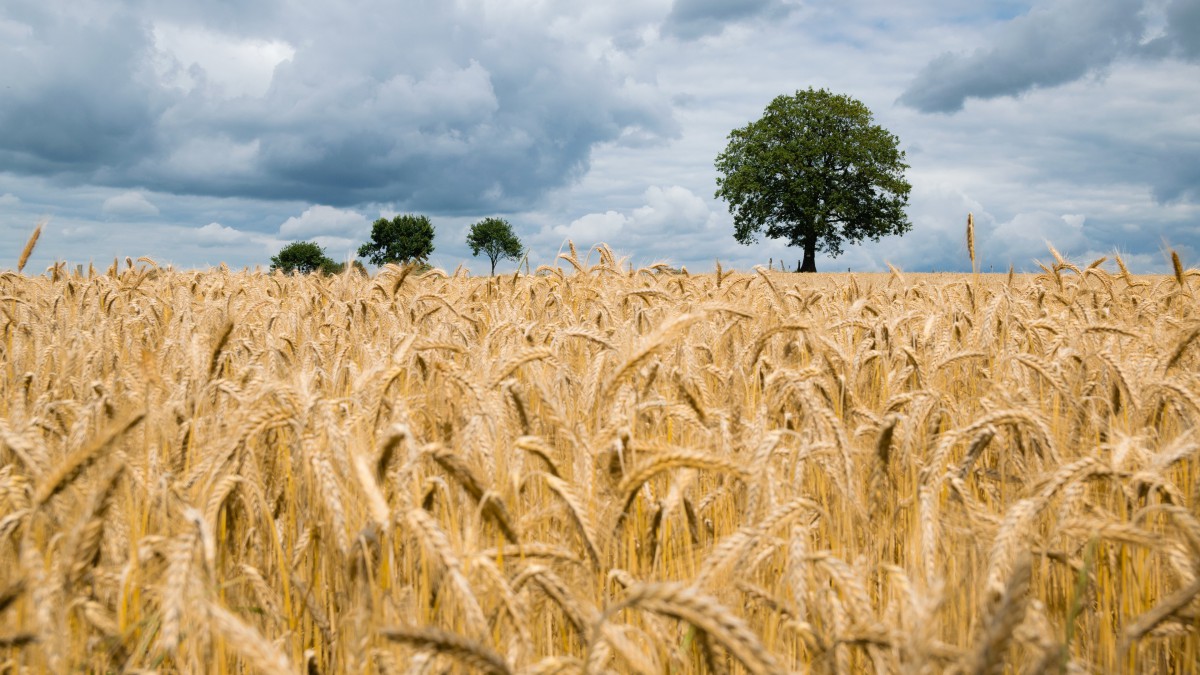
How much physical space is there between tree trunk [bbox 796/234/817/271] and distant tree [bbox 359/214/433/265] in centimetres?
4153

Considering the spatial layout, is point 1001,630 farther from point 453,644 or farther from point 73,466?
point 73,466

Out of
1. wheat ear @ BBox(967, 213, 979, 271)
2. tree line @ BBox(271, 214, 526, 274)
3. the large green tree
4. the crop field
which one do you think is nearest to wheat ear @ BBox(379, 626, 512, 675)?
the crop field

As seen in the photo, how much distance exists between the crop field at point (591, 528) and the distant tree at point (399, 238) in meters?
75.5

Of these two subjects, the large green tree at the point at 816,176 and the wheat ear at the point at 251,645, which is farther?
the large green tree at the point at 816,176

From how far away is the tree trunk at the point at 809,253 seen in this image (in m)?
47.4

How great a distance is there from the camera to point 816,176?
→ 46719 mm

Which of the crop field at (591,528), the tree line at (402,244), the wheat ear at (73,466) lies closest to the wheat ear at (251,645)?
the crop field at (591,528)

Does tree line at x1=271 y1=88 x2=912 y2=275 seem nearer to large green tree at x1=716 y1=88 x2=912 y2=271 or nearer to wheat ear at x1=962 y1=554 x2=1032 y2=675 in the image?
large green tree at x1=716 y1=88 x2=912 y2=271

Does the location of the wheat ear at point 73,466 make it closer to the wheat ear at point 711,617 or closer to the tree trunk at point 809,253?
the wheat ear at point 711,617

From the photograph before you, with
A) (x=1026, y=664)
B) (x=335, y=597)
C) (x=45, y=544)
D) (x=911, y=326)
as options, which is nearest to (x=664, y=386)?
(x=335, y=597)

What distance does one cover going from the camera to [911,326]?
5.25 metres

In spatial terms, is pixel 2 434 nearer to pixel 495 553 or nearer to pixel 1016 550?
pixel 495 553

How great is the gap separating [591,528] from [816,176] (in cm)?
4815

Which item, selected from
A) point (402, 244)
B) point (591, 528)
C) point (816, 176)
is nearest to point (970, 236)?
point (591, 528)
